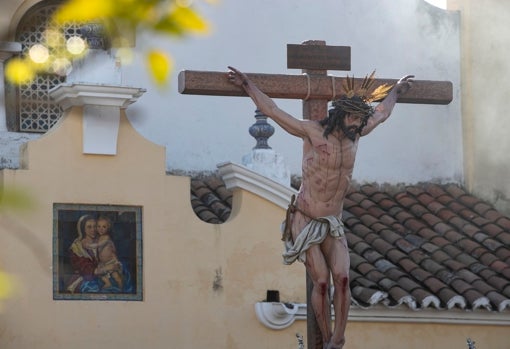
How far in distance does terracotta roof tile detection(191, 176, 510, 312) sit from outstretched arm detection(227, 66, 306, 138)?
3883 mm

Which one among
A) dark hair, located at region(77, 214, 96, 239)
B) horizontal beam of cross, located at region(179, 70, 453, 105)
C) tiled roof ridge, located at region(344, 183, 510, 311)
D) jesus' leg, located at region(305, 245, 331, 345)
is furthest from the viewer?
tiled roof ridge, located at region(344, 183, 510, 311)

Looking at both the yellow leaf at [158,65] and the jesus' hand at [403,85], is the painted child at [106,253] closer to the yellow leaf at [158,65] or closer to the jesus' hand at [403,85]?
the jesus' hand at [403,85]

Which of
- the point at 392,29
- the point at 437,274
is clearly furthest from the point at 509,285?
the point at 392,29

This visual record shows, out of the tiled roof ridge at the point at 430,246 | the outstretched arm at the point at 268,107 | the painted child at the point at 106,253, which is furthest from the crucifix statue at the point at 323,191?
the tiled roof ridge at the point at 430,246

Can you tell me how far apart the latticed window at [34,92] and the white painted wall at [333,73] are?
0.86 metres

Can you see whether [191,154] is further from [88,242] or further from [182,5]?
[182,5]

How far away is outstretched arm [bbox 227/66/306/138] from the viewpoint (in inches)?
359

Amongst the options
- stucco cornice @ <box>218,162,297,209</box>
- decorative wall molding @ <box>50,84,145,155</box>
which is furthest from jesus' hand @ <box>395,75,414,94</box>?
stucco cornice @ <box>218,162,297,209</box>

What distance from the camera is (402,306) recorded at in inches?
528

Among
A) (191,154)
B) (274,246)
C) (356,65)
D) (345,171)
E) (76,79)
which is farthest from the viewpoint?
(356,65)

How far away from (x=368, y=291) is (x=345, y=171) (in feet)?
14.3

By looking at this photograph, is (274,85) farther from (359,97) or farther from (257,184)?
(257,184)

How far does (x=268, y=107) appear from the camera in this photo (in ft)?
30.2

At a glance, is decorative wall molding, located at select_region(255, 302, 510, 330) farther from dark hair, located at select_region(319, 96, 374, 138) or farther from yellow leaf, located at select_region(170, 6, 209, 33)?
yellow leaf, located at select_region(170, 6, 209, 33)
